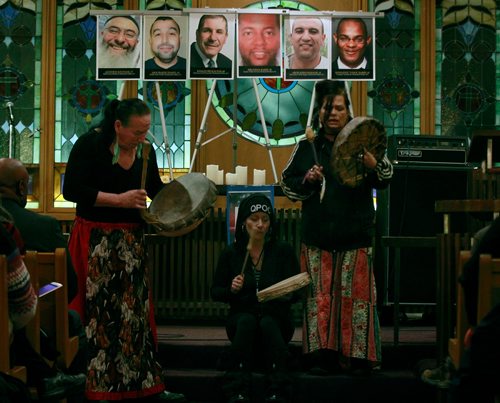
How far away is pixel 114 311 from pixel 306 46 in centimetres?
347

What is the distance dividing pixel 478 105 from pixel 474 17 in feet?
2.43

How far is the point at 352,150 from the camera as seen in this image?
494cm

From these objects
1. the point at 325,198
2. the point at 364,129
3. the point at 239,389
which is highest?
the point at 364,129

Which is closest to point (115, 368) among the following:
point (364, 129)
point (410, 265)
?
point (364, 129)

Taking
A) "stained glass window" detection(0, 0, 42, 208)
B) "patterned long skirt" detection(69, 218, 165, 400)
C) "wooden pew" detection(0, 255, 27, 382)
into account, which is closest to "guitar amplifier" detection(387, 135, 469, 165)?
"patterned long skirt" detection(69, 218, 165, 400)

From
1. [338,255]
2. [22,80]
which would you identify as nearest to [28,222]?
[338,255]

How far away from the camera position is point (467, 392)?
273cm

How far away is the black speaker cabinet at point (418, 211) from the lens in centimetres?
680

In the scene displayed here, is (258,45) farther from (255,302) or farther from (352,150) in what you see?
(255,302)

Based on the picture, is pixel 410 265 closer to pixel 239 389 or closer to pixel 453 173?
pixel 453 173

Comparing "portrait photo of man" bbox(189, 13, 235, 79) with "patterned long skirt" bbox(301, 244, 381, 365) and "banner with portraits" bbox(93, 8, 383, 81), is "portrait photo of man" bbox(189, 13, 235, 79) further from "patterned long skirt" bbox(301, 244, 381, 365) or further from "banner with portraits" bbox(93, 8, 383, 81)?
"patterned long skirt" bbox(301, 244, 381, 365)

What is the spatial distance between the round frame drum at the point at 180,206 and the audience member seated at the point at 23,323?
963 millimetres

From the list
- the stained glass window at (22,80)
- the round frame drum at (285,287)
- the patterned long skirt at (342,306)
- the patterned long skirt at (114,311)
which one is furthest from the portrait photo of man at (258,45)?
the patterned long skirt at (114,311)

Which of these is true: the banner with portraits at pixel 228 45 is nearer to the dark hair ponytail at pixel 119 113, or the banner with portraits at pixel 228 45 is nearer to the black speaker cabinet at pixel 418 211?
the black speaker cabinet at pixel 418 211
